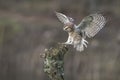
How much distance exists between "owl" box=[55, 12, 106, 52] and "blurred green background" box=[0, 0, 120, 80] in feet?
30.5

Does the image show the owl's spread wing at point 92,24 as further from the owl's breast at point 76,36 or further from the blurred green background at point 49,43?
the blurred green background at point 49,43

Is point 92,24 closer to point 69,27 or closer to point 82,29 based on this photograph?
point 82,29

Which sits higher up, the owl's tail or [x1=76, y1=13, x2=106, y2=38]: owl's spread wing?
[x1=76, y1=13, x2=106, y2=38]: owl's spread wing

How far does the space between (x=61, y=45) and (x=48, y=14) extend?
49.9ft

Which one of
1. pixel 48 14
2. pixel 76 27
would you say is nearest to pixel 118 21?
pixel 48 14

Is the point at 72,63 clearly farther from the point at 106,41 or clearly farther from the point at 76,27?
the point at 76,27

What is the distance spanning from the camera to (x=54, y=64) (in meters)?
4.96

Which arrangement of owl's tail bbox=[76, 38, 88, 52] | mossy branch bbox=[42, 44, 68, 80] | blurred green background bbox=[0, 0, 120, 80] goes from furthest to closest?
blurred green background bbox=[0, 0, 120, 80] → owl's tail bbox=[76, 38, 88, 52] → mossy branch bbox=[42, 44, 68, 80]

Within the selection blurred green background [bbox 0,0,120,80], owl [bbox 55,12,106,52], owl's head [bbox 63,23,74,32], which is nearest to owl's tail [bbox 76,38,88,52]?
owl [bbox 55,12,106,52]

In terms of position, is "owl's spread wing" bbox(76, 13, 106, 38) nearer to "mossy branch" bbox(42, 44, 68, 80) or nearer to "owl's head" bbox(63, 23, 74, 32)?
"owl's head" bbox(63, 23, 74, 32)

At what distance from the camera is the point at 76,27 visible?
17.9 ft

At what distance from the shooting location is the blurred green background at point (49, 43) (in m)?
15.7

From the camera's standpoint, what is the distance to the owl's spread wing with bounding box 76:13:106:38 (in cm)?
539

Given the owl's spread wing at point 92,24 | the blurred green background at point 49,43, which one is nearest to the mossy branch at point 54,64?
the owl's spread wing at point 92,24
